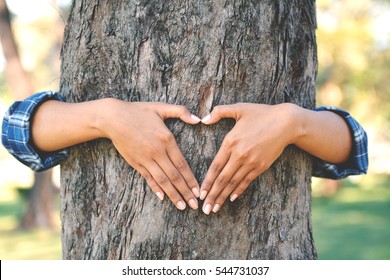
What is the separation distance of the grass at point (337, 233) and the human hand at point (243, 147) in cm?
534

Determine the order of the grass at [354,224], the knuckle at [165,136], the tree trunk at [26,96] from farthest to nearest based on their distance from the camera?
the tree trunk at [26,96], the grass at [354,224], the knuckle at [165,136]

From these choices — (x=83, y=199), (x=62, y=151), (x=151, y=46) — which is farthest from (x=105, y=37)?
(x=83, y=199)

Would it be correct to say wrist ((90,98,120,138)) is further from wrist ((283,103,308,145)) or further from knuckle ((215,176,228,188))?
wrist ((283,103,308,145))

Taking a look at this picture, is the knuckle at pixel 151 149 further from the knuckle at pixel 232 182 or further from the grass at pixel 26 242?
the grass at pixel 26 242

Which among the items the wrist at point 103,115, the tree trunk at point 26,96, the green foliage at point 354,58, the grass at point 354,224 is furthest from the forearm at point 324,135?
the green foliage at point 354,58

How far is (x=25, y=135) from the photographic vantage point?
5.69 ft

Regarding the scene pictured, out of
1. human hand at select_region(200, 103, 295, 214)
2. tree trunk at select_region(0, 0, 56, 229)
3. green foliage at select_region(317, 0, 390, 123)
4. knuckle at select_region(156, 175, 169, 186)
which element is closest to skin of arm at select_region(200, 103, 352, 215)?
human hand at select_region(200, 103, 295, 214)

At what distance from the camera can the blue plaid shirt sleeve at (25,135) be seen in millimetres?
1731

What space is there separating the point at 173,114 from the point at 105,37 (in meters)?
0.34

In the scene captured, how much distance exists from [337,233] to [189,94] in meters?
7.14

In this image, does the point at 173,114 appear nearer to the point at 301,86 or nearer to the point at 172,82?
the point at 172,82

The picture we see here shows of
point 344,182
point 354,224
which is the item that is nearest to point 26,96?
point 354,224

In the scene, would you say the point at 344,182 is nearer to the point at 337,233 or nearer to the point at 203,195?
the point at 337,233

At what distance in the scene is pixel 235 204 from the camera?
1602 mm
